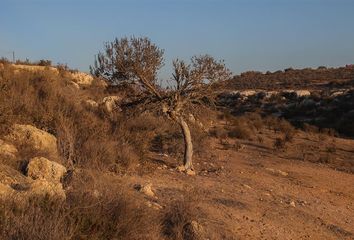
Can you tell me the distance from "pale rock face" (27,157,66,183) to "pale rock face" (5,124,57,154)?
1530 millimetres

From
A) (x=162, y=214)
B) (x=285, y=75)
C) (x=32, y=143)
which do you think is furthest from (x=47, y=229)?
(x=285, y=75)

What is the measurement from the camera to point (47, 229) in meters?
4.82

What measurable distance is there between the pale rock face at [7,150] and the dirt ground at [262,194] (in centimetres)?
206

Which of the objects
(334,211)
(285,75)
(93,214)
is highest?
(285,75)

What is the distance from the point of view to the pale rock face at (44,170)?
828 centimetres

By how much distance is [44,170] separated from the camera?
332 inches

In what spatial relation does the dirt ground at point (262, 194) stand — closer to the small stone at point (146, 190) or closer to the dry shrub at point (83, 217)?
the small stone at point (146, 190)

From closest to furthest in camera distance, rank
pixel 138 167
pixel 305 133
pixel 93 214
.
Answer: pixel 93 214
pixel 138 167
pixel 305 133

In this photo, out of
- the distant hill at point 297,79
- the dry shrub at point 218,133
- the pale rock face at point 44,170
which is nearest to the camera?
the pale rock face at point 44,170

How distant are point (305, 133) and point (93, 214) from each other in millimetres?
21178

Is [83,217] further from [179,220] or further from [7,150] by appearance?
[7,150]

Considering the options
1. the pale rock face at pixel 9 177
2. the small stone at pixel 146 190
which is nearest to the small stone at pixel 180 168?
the small stone at pixel 146 190

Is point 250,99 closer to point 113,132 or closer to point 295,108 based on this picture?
point 295,108

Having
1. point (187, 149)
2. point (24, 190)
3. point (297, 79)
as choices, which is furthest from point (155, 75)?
point (297, 79)
